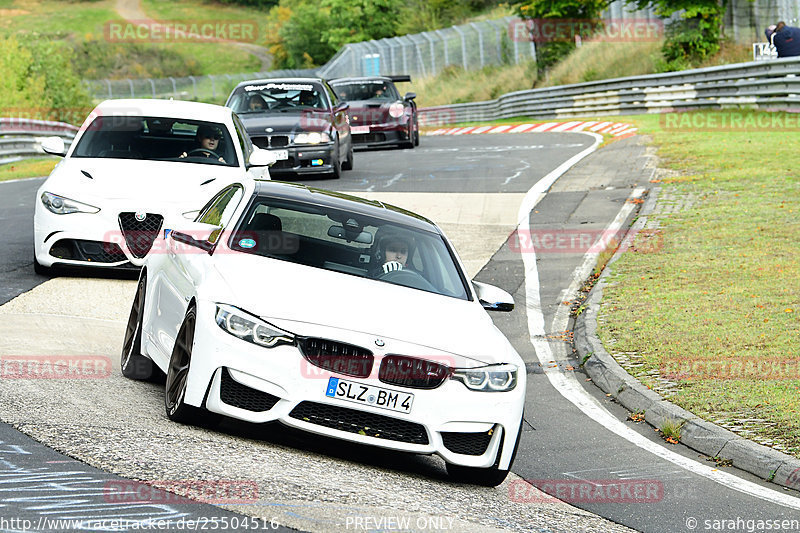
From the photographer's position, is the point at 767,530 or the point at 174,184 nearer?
the point at 767,530

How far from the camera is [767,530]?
620 centimetres

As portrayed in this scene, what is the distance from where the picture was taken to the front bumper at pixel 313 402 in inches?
243

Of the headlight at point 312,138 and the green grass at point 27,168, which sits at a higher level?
the headlight at point 312,138

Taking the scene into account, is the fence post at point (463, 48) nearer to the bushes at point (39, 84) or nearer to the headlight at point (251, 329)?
the bushes at point (39, 84)

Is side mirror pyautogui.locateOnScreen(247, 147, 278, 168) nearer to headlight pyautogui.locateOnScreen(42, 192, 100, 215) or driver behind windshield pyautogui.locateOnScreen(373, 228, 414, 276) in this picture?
headlight pyautogui.locateOnScreen(42, 192, 100, 215)

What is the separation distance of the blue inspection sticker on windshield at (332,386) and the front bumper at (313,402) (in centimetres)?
2

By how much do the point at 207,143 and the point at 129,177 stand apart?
1331 mm

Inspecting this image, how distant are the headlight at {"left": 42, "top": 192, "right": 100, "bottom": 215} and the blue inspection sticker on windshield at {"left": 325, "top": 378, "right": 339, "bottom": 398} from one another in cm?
590

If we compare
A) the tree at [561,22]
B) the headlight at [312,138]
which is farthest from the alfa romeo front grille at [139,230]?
the tree at [561,22]

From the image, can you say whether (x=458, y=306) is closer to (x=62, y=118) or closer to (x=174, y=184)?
(x=174, y=184)

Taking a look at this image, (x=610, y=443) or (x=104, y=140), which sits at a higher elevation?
(x=104, y=140)

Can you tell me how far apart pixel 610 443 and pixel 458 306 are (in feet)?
5.45

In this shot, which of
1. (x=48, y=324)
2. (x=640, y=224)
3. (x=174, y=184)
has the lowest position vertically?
(x=640, y=224)

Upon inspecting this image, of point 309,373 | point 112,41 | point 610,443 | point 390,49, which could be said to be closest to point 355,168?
point 610,443
